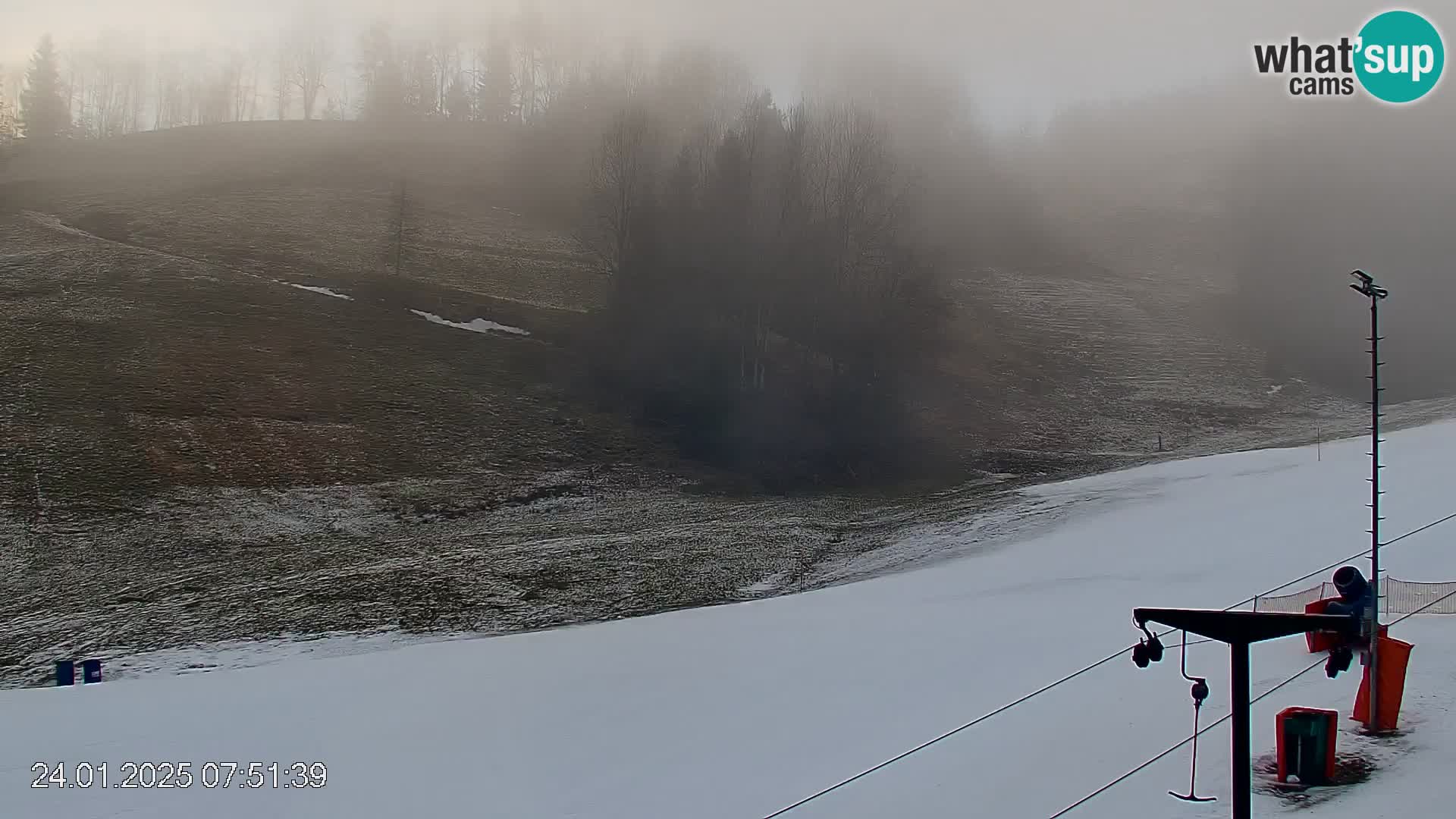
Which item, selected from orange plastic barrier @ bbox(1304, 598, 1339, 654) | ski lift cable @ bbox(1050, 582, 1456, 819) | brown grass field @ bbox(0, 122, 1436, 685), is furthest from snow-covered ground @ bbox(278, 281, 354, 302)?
ski lift cable @ bbox(1050, 582, 1456, 819)

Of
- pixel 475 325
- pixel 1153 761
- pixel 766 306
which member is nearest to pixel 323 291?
pixel 475 325

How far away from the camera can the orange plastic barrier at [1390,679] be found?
11297mm

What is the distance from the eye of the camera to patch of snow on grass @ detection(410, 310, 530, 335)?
61.7 metres

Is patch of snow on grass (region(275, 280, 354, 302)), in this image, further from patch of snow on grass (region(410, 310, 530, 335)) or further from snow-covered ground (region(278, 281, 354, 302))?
patch of snow on grass (region(410, 310, 530, 335))

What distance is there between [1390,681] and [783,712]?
7.63 metres

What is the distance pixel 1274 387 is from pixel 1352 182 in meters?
53.4

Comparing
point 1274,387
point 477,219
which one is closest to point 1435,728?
point 1274,387

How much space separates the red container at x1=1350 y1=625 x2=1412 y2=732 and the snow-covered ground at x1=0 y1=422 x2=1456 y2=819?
284 mm

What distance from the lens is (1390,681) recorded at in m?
11.3

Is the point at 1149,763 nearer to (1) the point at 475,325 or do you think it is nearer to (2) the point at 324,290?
(1) the point at 475,325

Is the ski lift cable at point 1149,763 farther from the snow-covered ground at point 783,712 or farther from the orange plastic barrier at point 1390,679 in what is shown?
the orange plastic barrier at point 1390,679

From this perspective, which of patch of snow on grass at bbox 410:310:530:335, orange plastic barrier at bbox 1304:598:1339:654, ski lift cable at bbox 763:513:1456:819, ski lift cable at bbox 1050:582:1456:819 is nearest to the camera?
ski lift cable at bbox 1050:582:1456:819

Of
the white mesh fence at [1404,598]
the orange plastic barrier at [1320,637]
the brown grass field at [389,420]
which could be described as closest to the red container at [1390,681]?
the orange plastic barrier at [1320,637]

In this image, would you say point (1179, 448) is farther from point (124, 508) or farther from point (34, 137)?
point (34, 137)
